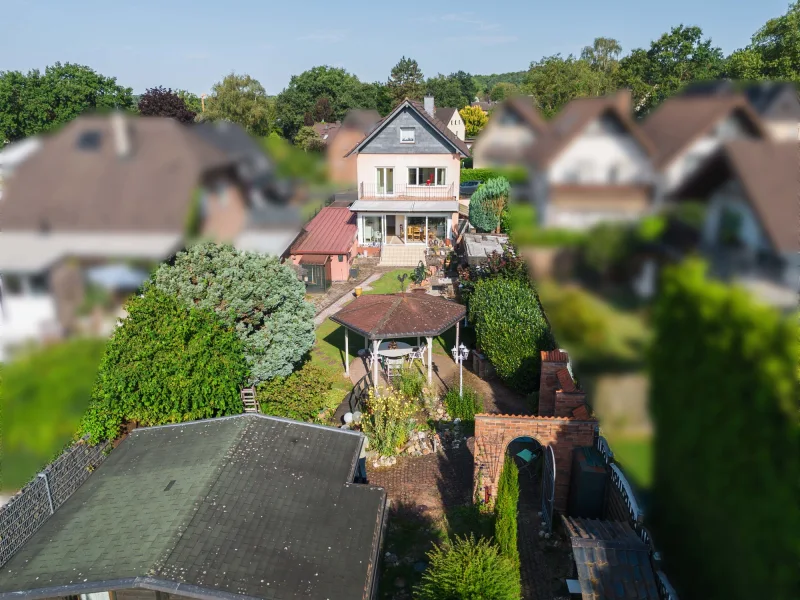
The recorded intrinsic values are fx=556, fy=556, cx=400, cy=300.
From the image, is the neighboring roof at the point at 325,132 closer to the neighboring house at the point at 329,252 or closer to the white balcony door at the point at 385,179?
the white balcony door at the point at 385,179

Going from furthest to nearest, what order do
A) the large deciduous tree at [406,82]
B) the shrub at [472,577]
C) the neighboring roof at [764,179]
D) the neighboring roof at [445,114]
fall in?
the large deciduous tree at [406,82]
the neighboring roof at [445,114]
the shrub at [472,577]
the neighboring roof at [764,179]

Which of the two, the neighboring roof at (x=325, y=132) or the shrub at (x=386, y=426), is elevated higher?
the neighboring roof at (x=325, y=132)

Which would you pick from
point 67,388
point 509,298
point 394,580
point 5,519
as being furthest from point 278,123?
point 509,298

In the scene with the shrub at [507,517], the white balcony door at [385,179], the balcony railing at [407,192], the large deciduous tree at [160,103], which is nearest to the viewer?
the large deciduous tree at [160,103]

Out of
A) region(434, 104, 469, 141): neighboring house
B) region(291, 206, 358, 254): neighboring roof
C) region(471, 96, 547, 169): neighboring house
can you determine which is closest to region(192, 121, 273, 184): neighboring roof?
region(471, 96, 547, 169): neighboring house

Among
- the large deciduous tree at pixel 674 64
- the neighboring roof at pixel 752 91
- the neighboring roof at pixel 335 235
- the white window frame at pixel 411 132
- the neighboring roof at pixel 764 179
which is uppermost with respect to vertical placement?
the white window frame at pixel 411 132

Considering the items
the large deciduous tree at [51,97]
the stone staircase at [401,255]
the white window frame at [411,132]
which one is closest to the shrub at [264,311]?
the large deciduous tree at [51,97]
